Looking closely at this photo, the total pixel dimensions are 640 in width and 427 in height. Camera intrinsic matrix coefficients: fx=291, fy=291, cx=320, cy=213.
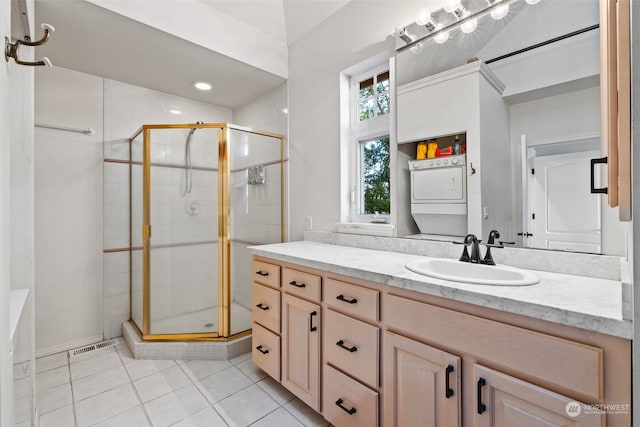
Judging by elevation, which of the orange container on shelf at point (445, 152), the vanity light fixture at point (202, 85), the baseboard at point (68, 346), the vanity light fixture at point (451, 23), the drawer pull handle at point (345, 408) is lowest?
the baseboard at point (68, 346)

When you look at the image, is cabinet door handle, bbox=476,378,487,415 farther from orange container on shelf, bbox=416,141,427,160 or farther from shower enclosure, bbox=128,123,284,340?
shower enclosure, bbox=128,123,284,340

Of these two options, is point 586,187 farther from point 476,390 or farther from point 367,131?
point 367,131

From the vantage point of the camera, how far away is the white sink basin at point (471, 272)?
1045 millimetres

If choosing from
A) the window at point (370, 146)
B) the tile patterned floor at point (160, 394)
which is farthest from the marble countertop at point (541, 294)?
the tile patterned floor at point (160, 394)

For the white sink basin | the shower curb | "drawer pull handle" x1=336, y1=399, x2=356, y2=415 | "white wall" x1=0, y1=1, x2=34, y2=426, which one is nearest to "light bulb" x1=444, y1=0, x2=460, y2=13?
the white sink basin

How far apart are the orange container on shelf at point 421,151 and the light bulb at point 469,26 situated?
61 centimetres

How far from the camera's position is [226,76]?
254 centimetres

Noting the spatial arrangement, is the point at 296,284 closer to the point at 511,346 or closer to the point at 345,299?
the point at 345,299

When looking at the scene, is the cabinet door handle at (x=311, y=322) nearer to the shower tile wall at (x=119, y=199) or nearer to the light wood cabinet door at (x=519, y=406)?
the light wood cabinet door at (x=519, y=406)

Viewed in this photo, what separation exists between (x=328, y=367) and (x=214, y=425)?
70 centimetres

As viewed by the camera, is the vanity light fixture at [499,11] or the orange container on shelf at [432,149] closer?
the vanity light fixture at [499,11]

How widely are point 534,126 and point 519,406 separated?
43.3 inches

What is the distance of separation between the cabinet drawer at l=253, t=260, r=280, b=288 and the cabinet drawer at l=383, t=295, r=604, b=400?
84 centimetres

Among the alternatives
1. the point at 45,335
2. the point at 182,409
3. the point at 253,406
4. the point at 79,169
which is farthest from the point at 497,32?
the point at 45,335
